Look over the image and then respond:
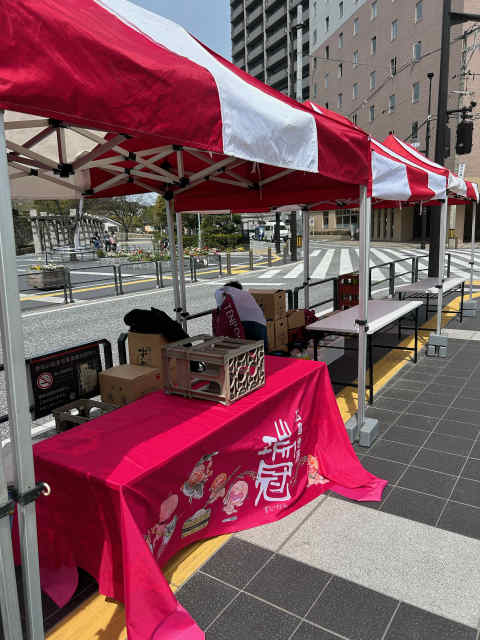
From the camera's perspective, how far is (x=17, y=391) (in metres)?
1.68

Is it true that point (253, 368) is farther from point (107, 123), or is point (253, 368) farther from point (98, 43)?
point (98, 43)

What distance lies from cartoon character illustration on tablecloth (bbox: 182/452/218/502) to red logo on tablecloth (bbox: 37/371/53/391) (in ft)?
4.76

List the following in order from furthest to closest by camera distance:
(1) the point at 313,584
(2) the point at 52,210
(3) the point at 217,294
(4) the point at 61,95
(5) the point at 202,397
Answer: (2) the point at 52,210 → (3) the point at 217,294 → (5) the point at 202,397 → (1) the point at 313,584 → (4) the point at 61,95

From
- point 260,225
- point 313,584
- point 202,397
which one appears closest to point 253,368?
point 202,397

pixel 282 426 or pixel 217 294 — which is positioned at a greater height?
pixel 217 294

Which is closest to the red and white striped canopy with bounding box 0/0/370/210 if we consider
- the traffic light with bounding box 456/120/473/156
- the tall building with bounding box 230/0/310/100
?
the traffic light with bounding box 456/120/473/156

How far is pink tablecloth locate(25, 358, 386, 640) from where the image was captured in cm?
231

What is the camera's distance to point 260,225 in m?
67.5

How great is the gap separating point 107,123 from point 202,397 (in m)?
1.91

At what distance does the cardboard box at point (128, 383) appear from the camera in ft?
11.5

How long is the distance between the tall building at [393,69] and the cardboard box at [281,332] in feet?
103

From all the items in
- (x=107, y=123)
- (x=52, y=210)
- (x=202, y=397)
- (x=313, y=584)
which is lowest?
(x=313, y=584)

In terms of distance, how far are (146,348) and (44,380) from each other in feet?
2.57

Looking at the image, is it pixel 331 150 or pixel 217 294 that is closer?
pixel 331 150
